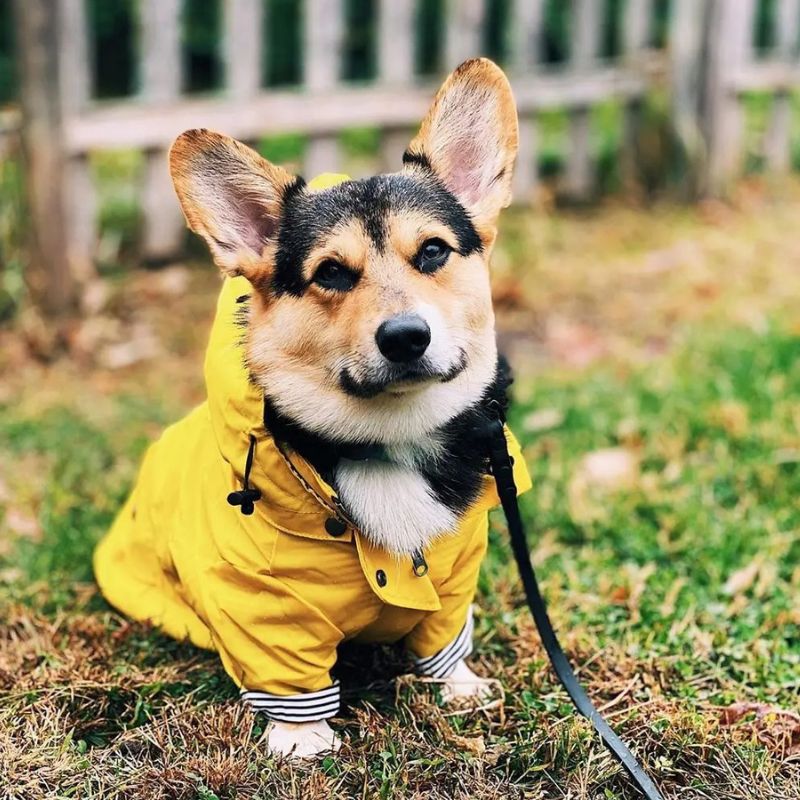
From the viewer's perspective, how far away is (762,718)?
8.82 feet

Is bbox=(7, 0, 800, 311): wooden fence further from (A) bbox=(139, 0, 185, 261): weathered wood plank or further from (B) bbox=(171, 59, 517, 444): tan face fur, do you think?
(B) bbox=(171, 59, 517, 444): tan face fur

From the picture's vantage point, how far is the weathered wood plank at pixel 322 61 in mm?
6160

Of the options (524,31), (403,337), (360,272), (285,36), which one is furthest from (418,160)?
(285,36)

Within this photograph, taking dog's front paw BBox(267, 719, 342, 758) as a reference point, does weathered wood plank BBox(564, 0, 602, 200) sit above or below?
above

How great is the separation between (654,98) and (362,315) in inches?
212

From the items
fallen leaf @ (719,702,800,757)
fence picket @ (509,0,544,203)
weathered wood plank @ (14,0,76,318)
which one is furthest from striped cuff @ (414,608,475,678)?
fence picket @ (509,0,544,203)

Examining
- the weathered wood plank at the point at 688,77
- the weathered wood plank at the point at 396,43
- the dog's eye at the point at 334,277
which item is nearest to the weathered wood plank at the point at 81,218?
the weathered wood plank at the point at 396,43

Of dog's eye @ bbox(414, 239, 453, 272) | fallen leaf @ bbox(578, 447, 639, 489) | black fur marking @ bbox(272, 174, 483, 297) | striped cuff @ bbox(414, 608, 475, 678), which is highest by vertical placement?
black fur marking @ bbox(272, 174, 483, 297)

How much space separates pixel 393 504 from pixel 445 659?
522 mm

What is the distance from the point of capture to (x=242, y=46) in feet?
19.8

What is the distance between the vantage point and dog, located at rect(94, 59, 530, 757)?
250 cm

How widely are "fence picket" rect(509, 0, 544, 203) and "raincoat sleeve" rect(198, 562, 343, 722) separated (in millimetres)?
4800

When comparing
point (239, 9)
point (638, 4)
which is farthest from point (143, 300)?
point (638, 4)

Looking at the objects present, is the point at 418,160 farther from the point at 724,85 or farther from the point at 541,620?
the point at 724,85
